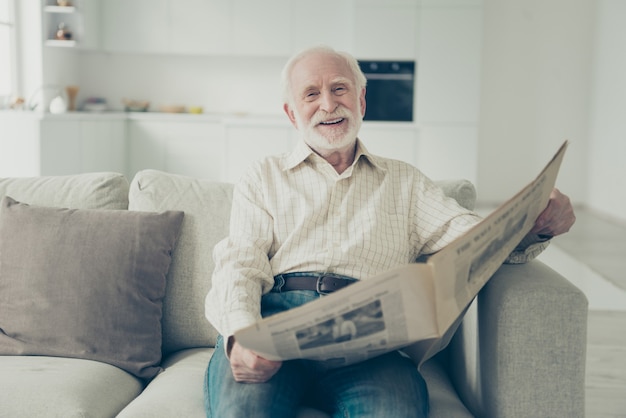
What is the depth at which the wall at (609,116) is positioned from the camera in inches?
267

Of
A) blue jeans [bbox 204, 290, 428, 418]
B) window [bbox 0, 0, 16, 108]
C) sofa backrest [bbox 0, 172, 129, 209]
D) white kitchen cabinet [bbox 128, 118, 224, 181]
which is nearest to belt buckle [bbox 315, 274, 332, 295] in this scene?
blue jeans [bbox 204, 290, 428, 418]

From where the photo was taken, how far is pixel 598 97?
24.2 feet

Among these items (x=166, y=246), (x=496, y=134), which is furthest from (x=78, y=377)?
(x=496, y=134)

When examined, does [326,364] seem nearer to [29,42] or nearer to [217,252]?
[217,252]

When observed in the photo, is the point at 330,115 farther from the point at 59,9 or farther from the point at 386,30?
the point at 59,9

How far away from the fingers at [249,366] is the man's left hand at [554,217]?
2.14 ft

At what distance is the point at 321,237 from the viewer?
177cm

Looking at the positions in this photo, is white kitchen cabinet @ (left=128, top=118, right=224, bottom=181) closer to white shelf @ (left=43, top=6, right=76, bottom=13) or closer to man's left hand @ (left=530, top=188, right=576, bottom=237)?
white shelf @ (left=43, top=6, right=76, bottom=13)

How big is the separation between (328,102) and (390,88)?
4.73 meters

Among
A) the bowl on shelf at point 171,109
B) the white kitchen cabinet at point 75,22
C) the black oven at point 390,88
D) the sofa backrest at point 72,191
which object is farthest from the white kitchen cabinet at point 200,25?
the sofa backrest at point 72,191

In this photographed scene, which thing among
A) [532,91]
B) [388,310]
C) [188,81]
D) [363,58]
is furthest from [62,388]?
[532,91]

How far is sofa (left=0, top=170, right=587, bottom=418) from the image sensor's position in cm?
155

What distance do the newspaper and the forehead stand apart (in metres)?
0.63

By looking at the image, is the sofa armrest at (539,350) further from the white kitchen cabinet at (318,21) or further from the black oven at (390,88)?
the white kitchen cabinet at (318,21)
